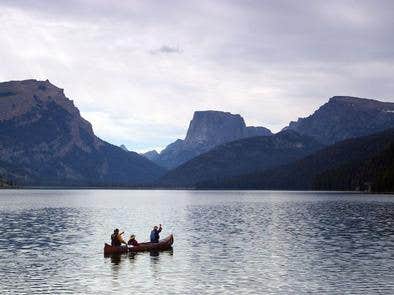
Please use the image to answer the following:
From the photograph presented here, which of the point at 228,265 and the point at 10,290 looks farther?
the point at 228,265

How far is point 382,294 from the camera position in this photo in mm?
46812

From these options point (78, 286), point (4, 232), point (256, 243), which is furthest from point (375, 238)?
point (4, 232)

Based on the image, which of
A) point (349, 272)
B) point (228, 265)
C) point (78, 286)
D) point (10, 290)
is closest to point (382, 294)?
point (349, 272)

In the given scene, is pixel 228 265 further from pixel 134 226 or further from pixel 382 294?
pixel 134 226

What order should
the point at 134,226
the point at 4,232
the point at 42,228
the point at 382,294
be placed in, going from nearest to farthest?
the point at 382,294, the point at 4,232, the point at 42,228, the point at 134,226

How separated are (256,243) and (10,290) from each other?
141 feet

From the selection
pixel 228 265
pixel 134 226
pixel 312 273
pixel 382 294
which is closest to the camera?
pixel 382 294

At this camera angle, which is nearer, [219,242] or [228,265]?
[228,265]

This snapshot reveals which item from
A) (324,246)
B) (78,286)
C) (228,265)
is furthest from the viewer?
(324,246)

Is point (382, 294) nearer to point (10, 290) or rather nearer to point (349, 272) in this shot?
point (349, 272)

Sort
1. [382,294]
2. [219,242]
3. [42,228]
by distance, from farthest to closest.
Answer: [42,228], [219,242], [382,294]

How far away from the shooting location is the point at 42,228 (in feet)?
362

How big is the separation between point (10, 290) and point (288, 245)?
43083 mm

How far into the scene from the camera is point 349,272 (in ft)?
190
